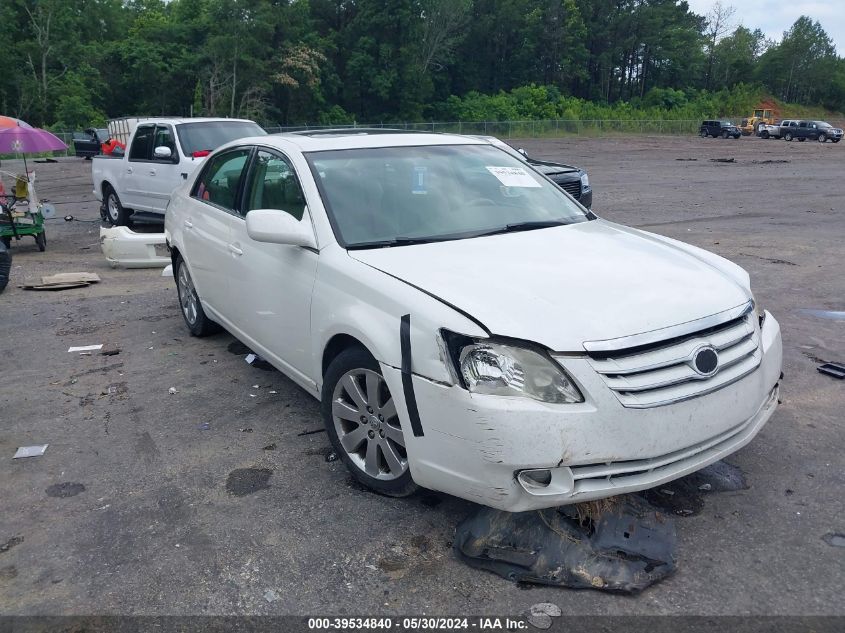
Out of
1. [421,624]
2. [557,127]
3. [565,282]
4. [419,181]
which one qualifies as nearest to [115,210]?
[419,181]

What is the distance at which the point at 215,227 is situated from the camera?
5.49 metres

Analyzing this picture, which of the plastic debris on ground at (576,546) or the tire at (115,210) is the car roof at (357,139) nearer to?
the plastic debris on ground at (576,546)

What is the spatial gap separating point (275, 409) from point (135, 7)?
94984 mm

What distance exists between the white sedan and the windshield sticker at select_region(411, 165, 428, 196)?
0.02 m

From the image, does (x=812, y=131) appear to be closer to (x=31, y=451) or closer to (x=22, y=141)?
(x=22, y=141)

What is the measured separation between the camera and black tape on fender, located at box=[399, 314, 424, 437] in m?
3.23

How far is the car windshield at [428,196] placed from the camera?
13.7 feet

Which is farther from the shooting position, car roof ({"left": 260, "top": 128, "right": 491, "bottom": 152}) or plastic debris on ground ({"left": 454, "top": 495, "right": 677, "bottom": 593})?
car roof ({"left": 260, "top": 128, "right": 491, "bottom": 152})

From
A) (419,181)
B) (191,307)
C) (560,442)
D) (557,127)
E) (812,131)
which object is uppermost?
(812,131)

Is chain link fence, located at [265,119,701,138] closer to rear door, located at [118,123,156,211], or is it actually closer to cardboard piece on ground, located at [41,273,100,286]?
rear door, located at [118,123,156,211]

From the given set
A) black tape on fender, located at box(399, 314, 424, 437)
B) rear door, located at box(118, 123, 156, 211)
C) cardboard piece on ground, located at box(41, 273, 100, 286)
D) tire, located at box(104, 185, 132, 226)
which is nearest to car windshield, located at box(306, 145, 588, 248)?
black tape on fender, located at box(399, 314, 424, 437)

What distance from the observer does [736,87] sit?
9094 cm

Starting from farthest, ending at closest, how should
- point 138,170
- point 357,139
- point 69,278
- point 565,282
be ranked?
1. point 138,170
2. point 69,278
3. point 357,139
4. point 565,282

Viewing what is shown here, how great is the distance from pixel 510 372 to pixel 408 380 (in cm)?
47
